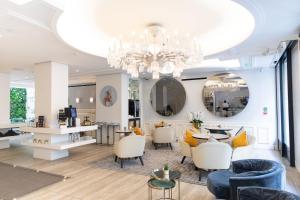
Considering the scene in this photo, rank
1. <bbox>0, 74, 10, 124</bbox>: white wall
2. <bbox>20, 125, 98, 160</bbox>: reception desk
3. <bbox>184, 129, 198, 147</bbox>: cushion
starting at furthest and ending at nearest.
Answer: <bbox>0, 74, 10, 124</bbox>: white wall
<bbox>20, 125, 98, 160</bbox>: reception desk
<bbox>184, 129, 198, 147</bbox>: cushion

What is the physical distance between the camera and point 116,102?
25.8ft

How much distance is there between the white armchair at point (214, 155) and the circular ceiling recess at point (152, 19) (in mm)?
2137

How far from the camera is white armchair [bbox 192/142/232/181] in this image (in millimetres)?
3870

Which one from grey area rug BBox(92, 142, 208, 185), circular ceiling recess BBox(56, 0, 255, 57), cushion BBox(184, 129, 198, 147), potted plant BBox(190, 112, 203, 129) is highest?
circular ceiling recess BBox(56, 0, 255, 57)

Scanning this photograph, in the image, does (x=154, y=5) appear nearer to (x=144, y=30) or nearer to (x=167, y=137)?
(x=144, y=30)

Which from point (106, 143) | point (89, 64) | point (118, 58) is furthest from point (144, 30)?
point (106, 143)

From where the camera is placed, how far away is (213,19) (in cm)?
374

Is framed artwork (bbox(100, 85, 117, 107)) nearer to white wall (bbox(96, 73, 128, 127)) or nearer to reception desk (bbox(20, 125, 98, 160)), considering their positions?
white wall (bbox(96, 73, 128, 127))

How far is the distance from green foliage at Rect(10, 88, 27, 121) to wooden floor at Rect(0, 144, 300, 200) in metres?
8.14

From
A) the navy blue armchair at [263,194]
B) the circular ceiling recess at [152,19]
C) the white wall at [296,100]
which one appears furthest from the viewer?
the white wall at [296,100]

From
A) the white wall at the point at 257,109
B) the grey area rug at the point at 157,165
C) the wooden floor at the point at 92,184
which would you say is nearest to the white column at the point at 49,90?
the wooden floor at the point at 92,184

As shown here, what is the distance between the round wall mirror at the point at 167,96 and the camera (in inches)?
340

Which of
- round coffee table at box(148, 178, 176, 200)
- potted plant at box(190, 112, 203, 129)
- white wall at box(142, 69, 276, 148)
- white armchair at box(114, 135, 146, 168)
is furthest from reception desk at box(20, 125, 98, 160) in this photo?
white wall at box(142, 69, 276, 148)

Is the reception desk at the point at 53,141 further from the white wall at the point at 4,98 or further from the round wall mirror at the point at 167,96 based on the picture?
the round wall mirror at the point at 167,96
